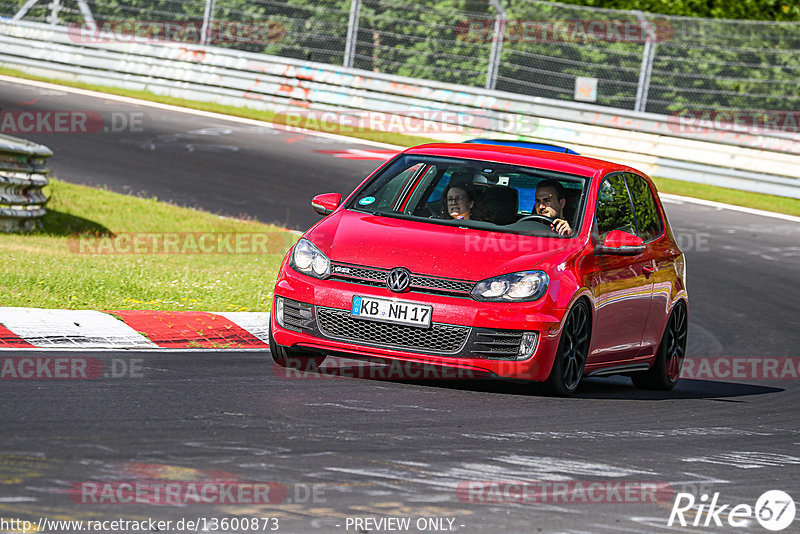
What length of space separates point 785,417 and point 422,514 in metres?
4.35

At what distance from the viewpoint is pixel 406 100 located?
23.1 m

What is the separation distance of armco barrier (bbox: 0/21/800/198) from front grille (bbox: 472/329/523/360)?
554 inches

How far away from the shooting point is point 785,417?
8844 mm

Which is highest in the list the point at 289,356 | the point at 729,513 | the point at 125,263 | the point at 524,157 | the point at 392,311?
the point at 524,157

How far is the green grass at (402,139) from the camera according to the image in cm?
2053

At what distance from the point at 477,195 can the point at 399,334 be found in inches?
61.8

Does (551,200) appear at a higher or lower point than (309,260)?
higher

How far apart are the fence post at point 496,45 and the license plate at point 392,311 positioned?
49.0ft

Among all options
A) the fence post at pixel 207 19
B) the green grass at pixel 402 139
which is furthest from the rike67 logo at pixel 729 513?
the fence post at pixel 207 19

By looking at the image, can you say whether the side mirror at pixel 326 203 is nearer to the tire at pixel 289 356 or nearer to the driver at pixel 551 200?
the tire at pixel 289 356

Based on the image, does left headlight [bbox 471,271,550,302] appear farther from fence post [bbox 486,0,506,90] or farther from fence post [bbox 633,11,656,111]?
fence post [bbox 486,0,506,90]

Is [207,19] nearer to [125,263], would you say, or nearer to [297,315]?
[125,263]

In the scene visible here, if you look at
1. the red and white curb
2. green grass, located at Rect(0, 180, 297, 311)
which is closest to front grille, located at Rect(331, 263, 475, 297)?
the red and white curb

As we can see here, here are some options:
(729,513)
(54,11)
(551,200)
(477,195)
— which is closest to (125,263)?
(477,195)
